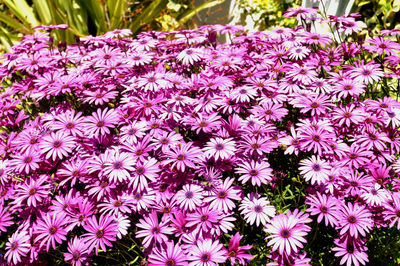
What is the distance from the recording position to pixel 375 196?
1433 millimetres

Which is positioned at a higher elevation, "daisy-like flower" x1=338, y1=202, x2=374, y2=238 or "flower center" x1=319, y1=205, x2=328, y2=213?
"flower center" x1=319, y1=205, x2=328, y2=213

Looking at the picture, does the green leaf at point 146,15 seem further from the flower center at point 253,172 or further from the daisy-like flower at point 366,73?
the flower center at point 253,172

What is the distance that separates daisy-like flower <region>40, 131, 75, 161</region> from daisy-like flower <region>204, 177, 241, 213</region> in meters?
0.69

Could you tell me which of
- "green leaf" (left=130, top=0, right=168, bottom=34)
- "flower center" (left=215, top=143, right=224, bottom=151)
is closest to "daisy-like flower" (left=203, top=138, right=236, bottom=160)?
"flower center" (left=215, top=143, right=224, bottom=151)

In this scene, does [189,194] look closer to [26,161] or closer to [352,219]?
[352,219]

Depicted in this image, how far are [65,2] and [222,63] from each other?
3.08 metres

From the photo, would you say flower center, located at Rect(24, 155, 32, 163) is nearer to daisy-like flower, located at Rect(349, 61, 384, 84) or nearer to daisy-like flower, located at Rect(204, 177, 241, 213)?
daisy-like flower, located at Rect(204, 177, 241, 213)

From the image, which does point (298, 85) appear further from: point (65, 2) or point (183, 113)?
point (65, 2)

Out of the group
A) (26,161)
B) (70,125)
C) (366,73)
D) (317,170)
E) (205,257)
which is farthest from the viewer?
(366,73)

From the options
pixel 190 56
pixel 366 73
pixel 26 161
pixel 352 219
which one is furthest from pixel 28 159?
pixel 366 73

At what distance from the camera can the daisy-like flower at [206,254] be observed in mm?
1232

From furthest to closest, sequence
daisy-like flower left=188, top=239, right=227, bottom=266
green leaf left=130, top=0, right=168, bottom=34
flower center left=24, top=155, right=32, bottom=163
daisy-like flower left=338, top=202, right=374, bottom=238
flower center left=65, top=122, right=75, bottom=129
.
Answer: green leaf left=130, top=0, right=168, bottom=34, flower center left=65, top=122, right=75, bottom=129, flower center left=24, top=155, right=32, bottom=163, daisy-like flower left=338, top=202, right=374, bottom=238, daisy-like flower left=188, top=239, right=227, bottom=266

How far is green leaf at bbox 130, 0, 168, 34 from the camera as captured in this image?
4.38 meters

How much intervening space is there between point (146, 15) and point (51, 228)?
3.65m
